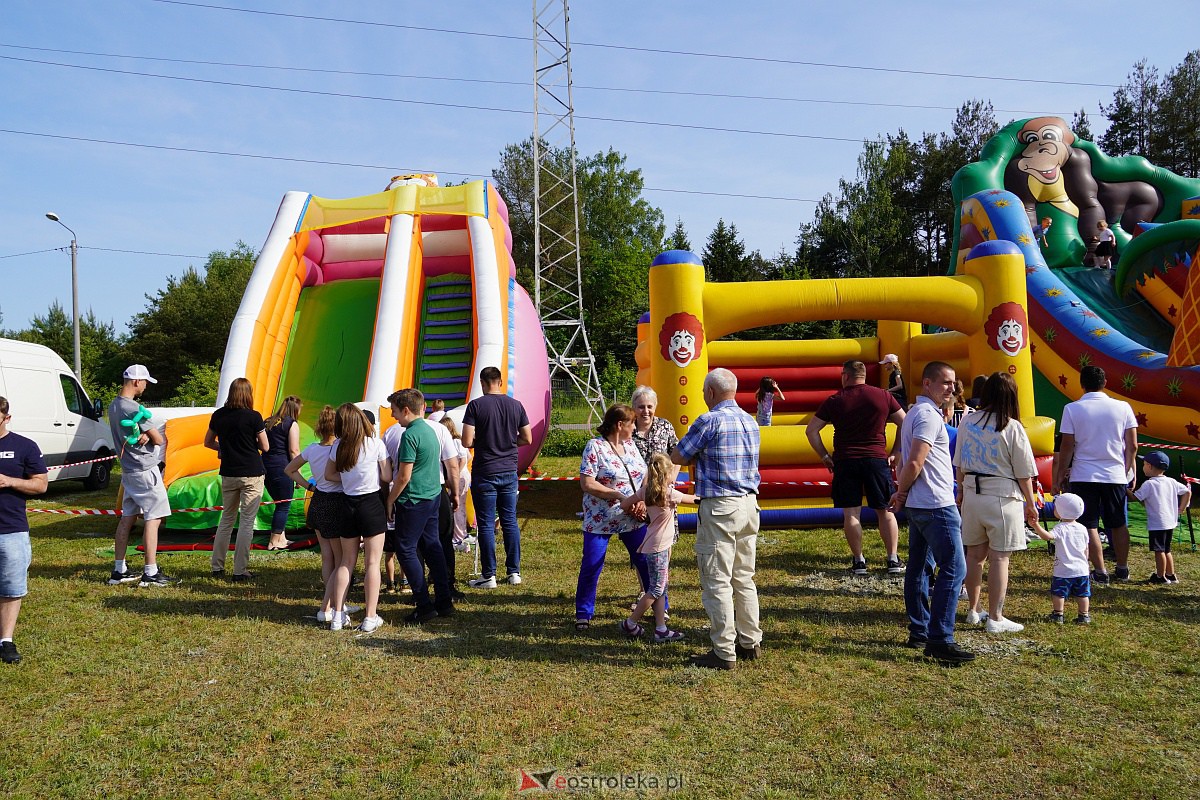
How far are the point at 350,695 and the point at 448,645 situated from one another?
2.67 feet

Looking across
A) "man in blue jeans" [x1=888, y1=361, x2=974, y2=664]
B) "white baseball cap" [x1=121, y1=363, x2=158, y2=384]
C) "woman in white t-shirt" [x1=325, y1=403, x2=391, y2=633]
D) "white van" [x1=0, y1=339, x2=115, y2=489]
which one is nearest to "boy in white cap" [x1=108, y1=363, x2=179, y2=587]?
"white baseball cap" [x1=121, y1=363, x2=158, y2=384]

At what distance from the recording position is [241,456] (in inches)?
251

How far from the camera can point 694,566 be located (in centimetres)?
646

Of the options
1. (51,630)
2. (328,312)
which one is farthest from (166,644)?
(328,312)

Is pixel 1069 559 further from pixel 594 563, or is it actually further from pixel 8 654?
pixel 8 654

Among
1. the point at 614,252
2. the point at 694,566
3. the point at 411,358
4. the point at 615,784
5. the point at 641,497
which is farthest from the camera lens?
the point at 614,252


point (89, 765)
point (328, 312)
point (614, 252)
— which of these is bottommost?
point (89, 765)

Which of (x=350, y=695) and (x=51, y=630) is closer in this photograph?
(x=350, y=695)

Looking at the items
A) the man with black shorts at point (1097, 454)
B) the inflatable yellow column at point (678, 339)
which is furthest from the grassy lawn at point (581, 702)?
the inflatable yellow column at point (678, 339)

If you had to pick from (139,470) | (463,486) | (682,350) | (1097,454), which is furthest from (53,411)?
(1097,454)

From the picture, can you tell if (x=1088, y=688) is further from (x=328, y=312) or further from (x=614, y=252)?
(x=614, y=252)

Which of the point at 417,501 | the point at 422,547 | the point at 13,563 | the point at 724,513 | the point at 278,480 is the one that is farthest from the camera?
the point at 278,480

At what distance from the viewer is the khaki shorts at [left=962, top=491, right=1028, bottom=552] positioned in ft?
14.9

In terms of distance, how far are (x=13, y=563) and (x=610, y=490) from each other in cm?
330
